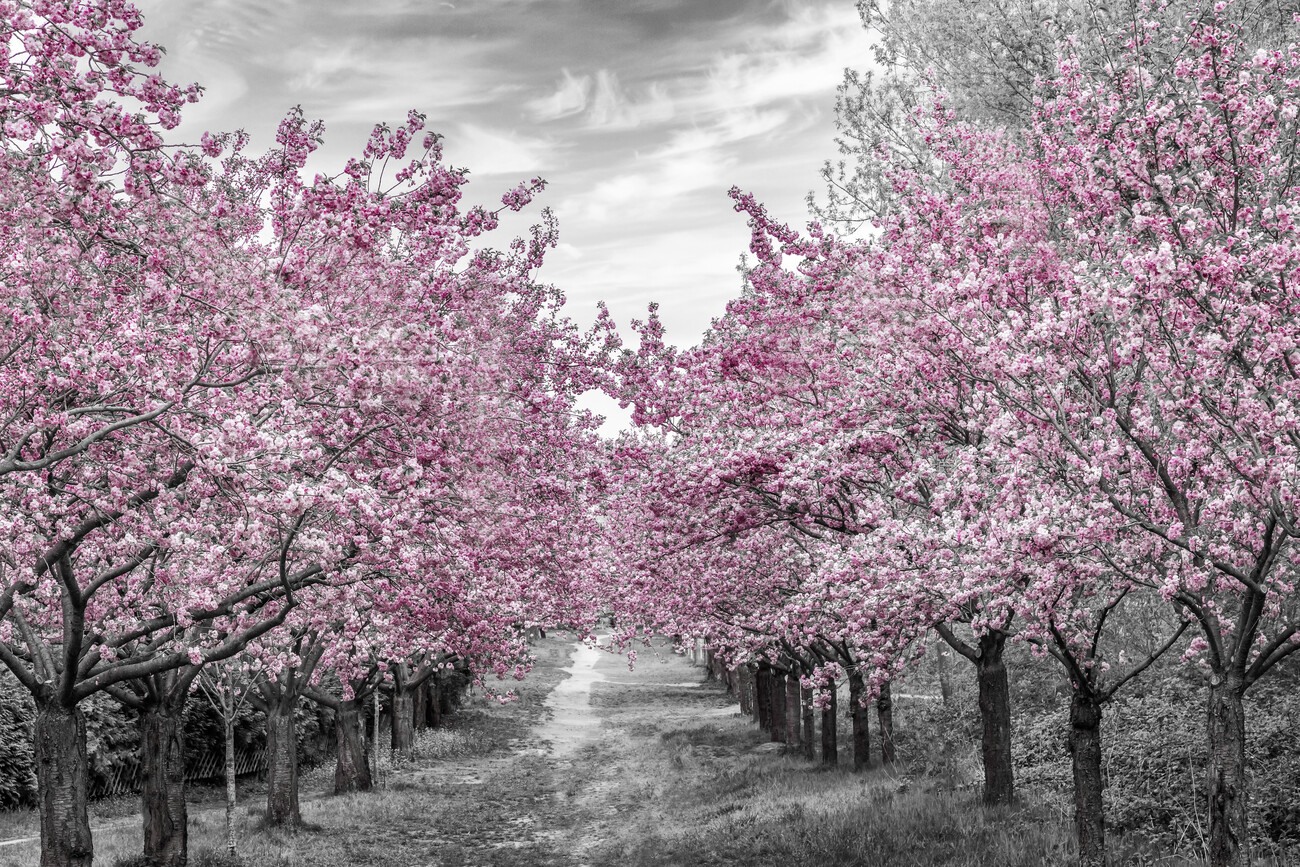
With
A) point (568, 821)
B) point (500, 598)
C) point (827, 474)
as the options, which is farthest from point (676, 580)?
point (827, 474)

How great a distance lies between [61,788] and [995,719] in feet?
41.6

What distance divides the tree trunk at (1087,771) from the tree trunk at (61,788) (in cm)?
1181

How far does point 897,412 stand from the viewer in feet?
41.7

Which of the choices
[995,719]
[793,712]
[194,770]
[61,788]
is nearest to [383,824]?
[194,770]

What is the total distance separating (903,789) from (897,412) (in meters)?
8.15

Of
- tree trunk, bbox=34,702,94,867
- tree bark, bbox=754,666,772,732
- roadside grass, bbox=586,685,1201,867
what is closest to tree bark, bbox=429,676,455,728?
tree bark, bbox=754,666,772,732

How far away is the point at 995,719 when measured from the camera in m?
14.0

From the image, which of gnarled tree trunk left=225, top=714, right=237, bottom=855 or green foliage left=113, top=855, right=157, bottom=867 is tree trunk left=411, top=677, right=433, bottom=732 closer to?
gnarled tree trunk left=225, top=714, right=237, bottom=855

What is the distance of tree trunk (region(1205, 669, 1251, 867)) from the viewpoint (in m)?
8.38

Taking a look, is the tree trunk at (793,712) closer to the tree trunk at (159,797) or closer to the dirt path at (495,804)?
the dirt path at (495,804)

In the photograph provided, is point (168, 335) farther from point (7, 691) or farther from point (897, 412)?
point (7, 691)

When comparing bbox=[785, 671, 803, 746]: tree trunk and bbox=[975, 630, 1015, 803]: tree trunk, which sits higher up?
bbox=[975, 630, 1015, 803]: tree trunk

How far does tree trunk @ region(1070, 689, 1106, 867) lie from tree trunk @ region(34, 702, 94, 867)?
38.8 feet

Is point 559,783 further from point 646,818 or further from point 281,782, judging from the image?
point 281,782
